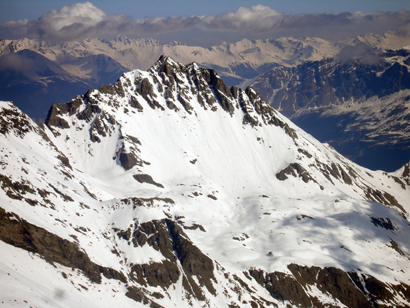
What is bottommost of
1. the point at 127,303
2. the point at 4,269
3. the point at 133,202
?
the point at 127,303

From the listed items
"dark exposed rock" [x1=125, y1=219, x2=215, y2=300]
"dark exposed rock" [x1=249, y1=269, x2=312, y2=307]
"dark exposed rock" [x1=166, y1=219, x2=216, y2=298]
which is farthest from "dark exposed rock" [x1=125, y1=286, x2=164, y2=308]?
"dark exposed rock" [x1=249, y1=269, x2=312, y2=307]

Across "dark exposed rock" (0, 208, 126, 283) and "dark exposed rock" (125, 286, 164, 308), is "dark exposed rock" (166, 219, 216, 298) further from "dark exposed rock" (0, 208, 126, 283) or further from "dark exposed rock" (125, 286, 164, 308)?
"dark exposed rock" (0, 208, 126, 283)

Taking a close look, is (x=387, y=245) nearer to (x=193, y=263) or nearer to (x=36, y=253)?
(x=193, y=263)

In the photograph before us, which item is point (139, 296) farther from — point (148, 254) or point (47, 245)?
point (47, 245)

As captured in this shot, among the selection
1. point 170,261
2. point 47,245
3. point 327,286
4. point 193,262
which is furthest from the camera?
point 327,286

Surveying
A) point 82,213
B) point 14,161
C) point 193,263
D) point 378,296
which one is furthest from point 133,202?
point 378,296

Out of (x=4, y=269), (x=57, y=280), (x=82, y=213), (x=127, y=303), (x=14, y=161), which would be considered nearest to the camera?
(x=4, y=269)

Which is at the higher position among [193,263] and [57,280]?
[193,263]

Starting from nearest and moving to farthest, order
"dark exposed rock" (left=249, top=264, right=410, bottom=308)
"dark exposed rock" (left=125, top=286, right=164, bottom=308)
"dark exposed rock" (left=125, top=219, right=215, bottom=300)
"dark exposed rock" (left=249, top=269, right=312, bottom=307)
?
1. "dark exposed rock" (left=125, top=286, right=164, bottom=308)
2. "dark exposed rock" (left=125, top=219, right=215, bottom=300)
3. "dark exposed rock" (left=249, top=269, right=312, bottom=307)
4. "dark exposed rock" (left=249, top=264, right=410, bottom=308)

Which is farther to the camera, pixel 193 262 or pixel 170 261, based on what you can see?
pixel 193 262

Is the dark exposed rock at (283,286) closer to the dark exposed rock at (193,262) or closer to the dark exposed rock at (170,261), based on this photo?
the dark exposed rock at (193,262)

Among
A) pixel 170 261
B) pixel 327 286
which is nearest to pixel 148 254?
pixel 170 261
